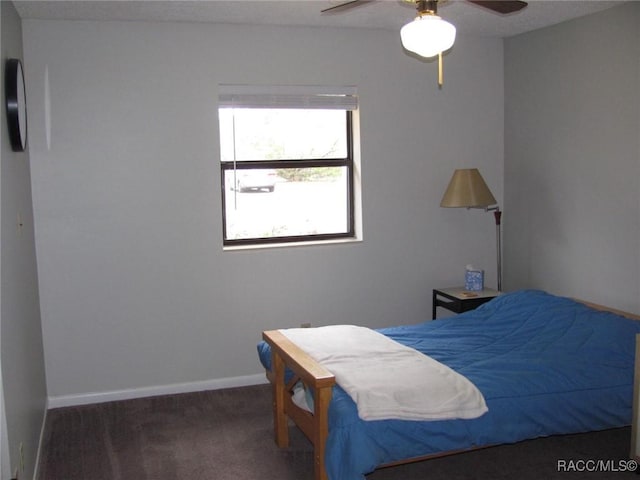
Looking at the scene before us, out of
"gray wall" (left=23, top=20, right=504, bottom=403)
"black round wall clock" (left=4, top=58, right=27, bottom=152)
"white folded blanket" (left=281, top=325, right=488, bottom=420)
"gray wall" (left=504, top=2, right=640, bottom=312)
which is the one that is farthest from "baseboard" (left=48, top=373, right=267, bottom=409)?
"gray wall" (left=504, top=2, right=640, bottom=312)

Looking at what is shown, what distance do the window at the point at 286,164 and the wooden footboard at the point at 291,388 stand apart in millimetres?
1187

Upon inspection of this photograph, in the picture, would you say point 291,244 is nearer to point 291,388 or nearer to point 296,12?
point 291,388

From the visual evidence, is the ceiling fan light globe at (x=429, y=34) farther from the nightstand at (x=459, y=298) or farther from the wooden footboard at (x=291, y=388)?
the nightstand at (x=459, y=298)

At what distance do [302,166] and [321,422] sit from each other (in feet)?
7.19

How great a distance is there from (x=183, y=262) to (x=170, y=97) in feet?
3.39

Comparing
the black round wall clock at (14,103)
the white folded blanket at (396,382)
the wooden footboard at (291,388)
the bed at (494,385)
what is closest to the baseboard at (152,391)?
the bed at (494,385)

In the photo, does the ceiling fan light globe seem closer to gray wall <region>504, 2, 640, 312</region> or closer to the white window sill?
gray wall <region>504, 2, 640, 312</region>

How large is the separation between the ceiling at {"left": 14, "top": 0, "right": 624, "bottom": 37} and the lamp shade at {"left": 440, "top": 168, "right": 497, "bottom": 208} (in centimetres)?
97

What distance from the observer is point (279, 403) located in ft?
11.1

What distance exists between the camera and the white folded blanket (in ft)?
8.74

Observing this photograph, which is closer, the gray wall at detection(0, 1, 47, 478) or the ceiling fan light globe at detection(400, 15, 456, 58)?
the ceiling fan light globe at detection(400, 15, 456, 58)

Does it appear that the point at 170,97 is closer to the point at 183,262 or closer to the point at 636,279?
the point at 183,262

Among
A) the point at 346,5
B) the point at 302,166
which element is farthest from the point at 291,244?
the point at 346,5

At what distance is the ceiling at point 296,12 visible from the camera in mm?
3586
